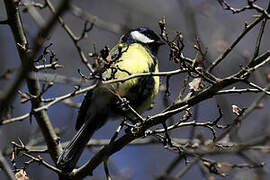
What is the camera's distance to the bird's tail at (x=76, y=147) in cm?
293

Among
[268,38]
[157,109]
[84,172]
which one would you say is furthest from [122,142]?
[268,38]

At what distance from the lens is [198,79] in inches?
102

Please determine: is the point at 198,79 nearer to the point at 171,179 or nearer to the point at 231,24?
the point at 171,179

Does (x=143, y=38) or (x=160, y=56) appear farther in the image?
(x=160, y=56)

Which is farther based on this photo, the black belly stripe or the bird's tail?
the black belly stripe

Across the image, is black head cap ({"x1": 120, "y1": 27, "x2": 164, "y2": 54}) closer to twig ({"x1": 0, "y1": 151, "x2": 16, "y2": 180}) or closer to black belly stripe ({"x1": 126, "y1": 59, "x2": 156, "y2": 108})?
black belly stripe ({"x1": 126, "y1": 59, "x2": 156, "y2": 108})

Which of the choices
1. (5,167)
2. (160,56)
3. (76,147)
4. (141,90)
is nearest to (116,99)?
(141,90)

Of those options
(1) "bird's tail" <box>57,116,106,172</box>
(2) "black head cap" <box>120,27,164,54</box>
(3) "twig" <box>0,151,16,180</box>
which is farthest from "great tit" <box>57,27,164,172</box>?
(3) "twig" <box>0,151,16,180</box>

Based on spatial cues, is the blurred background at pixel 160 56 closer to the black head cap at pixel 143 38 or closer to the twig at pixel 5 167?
the black head cap at pixel 143 38

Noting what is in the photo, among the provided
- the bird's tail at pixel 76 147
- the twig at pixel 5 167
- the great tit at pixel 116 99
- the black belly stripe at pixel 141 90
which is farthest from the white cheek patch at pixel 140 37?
the twig at pixel 5 167

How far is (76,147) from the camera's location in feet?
10.8

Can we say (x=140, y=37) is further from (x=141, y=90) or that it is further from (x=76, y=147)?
(x=76, y=147)

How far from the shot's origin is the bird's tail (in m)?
2.93

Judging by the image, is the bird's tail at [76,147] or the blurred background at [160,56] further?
the blurred background at [160,56]
